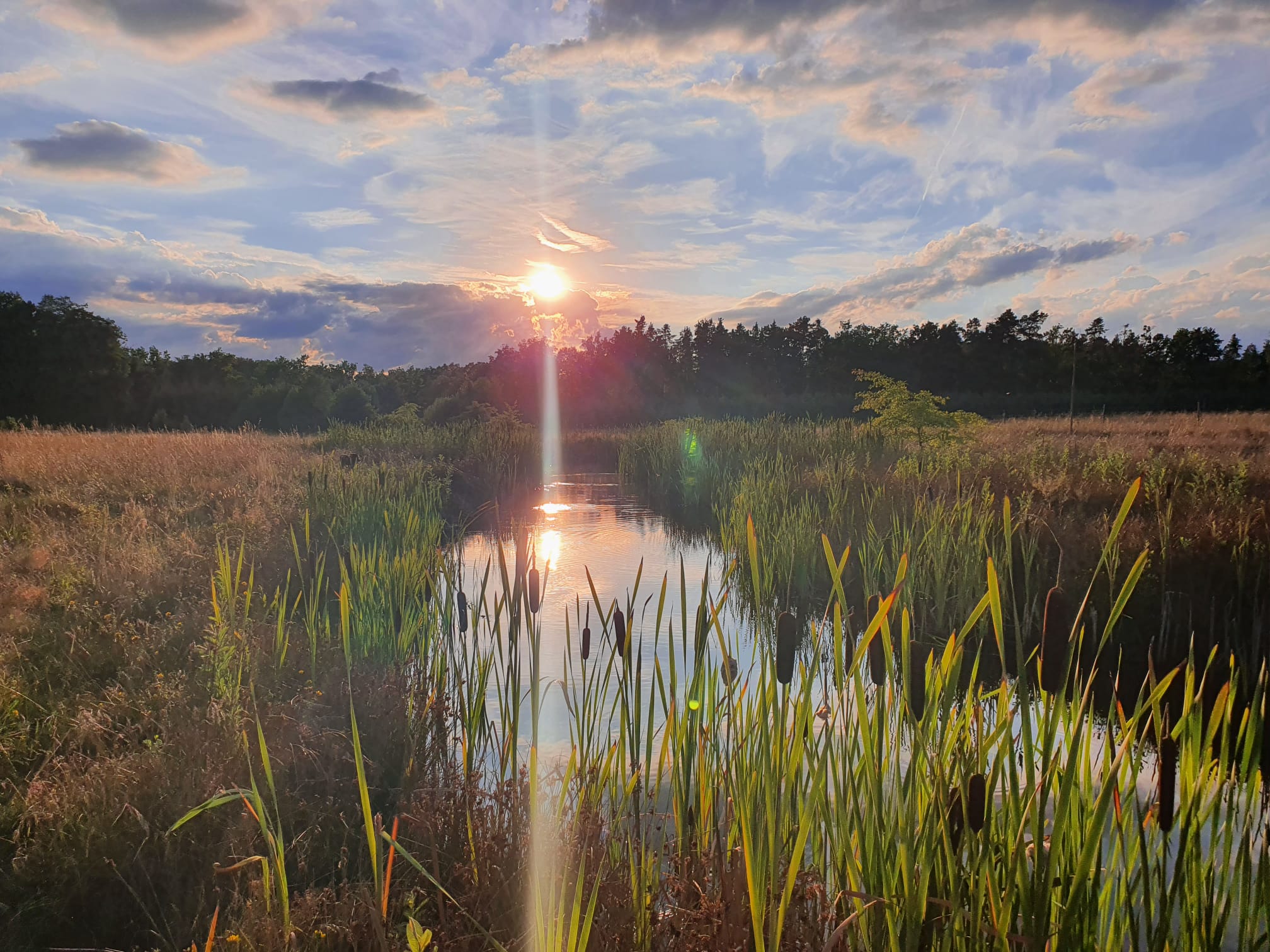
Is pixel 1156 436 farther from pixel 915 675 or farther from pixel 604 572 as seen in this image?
pixel 915 675

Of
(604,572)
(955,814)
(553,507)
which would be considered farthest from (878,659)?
(553,507)

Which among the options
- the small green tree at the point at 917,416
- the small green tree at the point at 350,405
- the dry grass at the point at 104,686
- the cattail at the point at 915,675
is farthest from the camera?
the small green tree at the point at 350,405

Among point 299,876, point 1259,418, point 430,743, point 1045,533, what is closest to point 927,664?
point 299,876

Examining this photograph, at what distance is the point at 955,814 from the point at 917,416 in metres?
10.7

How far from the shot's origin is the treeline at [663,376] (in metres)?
39.2

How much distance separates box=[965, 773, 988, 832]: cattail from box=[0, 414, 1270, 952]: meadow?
1 cm

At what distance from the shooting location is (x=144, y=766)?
3021mm

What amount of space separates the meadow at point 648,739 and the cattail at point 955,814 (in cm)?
1

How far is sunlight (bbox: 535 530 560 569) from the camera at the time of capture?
9.12 metres

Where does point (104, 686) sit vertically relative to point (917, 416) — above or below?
below

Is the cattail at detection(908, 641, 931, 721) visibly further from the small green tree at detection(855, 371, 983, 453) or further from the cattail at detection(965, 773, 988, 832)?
the small green tree at detection(855, 371, 983, 453)

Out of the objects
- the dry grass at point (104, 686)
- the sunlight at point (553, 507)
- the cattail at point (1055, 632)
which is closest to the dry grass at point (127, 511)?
the dry grass at point (104, 686)

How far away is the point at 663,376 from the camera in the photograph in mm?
48000

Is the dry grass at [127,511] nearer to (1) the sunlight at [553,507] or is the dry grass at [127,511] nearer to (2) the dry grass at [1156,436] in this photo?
(1) the sunlight at [553,507]
